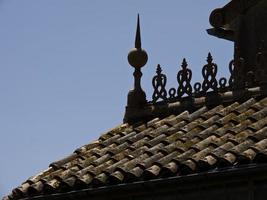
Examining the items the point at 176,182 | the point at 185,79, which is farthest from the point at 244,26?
the point at 176,182

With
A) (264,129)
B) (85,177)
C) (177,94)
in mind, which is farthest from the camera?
(177,94)

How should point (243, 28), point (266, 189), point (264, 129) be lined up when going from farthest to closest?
point (243, 28) → point (264, 129) → point (266, 189)

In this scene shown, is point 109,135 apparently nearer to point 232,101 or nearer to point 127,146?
point 127,146

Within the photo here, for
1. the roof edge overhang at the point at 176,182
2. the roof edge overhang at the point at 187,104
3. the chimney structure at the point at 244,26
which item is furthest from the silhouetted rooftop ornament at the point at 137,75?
the roof edge overhang at the point at 176,182

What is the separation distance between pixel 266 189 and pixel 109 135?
5160 millimetres

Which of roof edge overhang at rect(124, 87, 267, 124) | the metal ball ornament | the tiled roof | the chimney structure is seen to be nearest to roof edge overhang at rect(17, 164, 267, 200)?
the tiled roof

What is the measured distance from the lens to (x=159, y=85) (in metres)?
17.1

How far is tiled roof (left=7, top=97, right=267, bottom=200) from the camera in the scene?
1336 centimetres

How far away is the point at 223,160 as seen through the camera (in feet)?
42.5

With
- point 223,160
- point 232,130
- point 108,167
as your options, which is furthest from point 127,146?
point 223,160

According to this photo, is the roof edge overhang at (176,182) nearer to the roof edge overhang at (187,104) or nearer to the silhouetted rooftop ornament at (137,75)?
the roof edge overhang at (187,104)

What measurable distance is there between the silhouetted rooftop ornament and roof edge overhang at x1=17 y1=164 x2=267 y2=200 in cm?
301

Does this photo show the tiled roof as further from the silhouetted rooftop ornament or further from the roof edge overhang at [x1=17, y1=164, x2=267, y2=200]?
the silhouetted rooftop ornament

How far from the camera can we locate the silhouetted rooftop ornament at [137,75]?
17.6m
